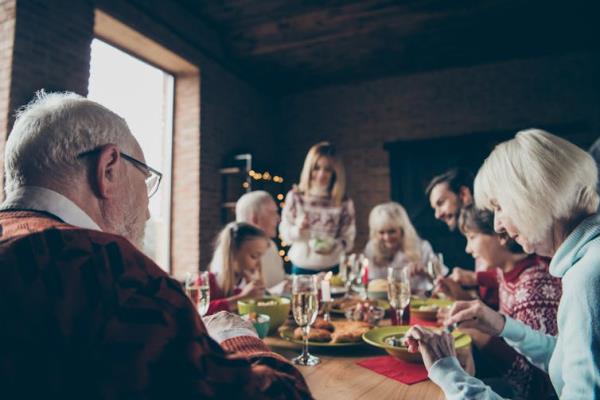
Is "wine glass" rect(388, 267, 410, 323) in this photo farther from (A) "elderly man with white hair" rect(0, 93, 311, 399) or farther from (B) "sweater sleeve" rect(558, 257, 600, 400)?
(A) "elderly man with white hair" rect(0, 93, 311, 399)

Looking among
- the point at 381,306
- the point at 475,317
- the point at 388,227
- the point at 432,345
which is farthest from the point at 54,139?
the point at 388,227

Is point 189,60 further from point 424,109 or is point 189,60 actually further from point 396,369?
point 396,369

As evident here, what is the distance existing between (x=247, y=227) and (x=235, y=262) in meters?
0.23

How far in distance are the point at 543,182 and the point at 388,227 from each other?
2155 millimetres

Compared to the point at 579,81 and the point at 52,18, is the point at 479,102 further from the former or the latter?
the point at 52,18

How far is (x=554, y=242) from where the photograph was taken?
3.32 feet

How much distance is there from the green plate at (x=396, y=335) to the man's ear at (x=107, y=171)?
2.63ft

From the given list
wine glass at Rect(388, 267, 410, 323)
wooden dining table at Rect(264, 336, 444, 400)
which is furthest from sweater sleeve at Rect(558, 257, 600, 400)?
wine glass at Rect(388, 267, 410, 323)

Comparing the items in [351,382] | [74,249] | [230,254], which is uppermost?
[74,249]

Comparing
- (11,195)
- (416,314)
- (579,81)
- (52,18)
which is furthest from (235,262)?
(579,81)

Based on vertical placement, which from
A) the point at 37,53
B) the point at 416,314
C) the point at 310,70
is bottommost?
the point at 416,314

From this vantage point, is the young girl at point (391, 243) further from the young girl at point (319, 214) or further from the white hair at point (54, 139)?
the white hair at point (54, 139)

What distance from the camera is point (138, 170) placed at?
2.85ft

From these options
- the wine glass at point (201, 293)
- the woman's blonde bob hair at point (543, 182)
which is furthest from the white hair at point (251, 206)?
the woman's blonde bob hair at point (543, 182)
